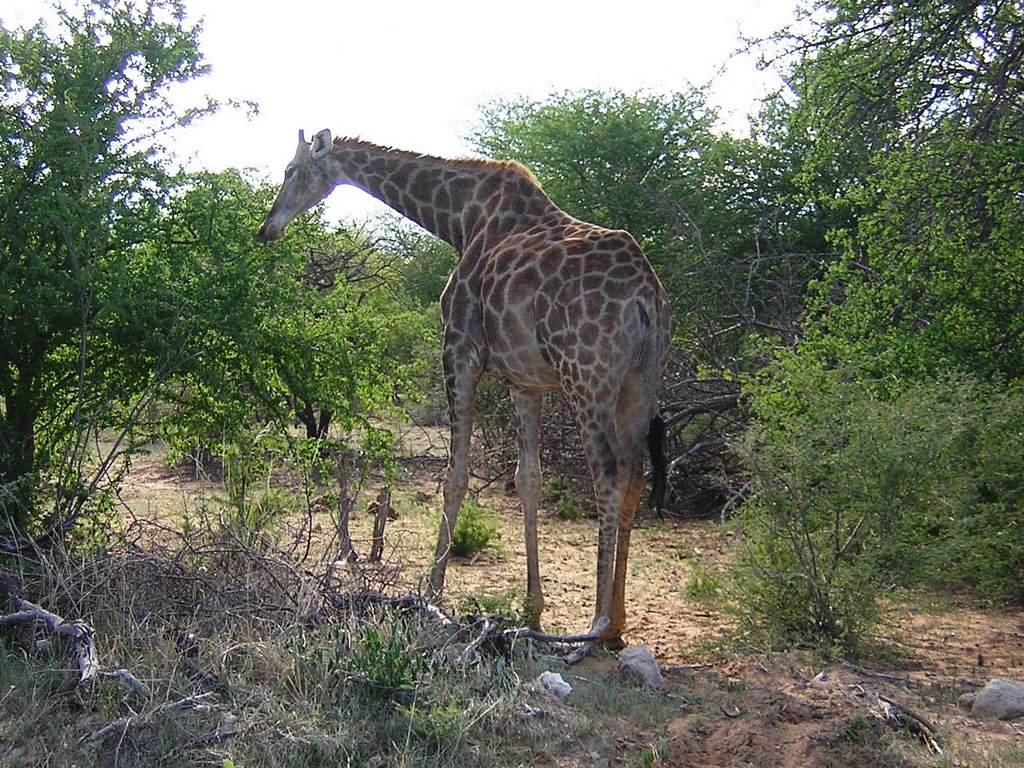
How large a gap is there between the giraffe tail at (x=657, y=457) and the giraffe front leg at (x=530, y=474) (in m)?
0.74

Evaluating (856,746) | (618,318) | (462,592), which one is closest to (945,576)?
(856,746)

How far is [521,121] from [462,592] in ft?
27.7

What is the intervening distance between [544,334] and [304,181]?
238 cm

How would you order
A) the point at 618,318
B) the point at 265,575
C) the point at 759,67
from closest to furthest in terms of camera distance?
the point at 265,575 < the point at 618,318 < the point at 759,67

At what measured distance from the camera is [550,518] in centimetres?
Result: 1115

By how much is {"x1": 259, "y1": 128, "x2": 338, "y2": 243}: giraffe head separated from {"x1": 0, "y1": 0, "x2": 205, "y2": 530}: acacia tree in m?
1.07

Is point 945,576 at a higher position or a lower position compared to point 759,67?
lower

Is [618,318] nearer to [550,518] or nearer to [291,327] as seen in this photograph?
[291,327]

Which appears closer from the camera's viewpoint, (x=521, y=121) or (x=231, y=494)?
(x=231, y=494)

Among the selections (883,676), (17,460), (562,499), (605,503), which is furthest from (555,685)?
(562,499)

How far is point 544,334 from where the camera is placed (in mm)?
6660

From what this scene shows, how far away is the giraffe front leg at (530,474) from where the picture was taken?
6824 mm

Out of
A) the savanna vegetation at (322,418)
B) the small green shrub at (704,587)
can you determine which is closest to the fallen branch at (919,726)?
the savanna vegetation at (322,418)

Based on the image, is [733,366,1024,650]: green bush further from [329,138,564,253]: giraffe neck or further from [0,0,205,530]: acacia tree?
[0,0,205,530]: acacia tree
